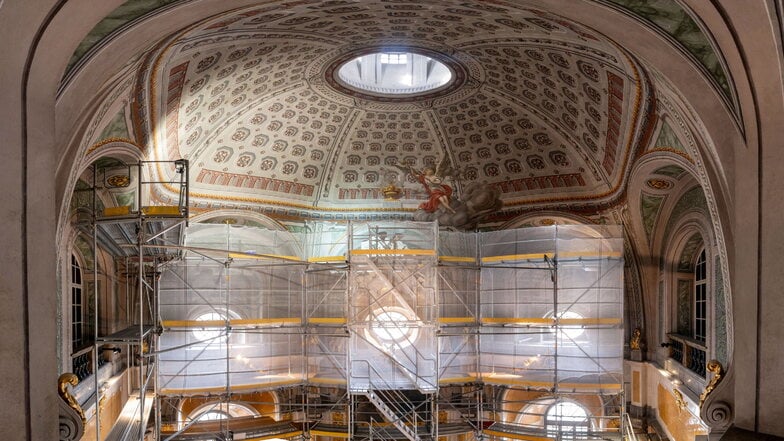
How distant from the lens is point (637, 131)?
12164 mm

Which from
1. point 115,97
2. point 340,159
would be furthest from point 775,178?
point 340,159

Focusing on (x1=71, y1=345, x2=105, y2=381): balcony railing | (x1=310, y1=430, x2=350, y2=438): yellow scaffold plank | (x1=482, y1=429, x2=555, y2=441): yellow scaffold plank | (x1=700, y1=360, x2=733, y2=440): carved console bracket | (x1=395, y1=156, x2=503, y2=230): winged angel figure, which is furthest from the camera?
(x1=395, y1=156, x2=503, y2=230): winged angel figure

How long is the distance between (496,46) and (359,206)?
7.07 metres

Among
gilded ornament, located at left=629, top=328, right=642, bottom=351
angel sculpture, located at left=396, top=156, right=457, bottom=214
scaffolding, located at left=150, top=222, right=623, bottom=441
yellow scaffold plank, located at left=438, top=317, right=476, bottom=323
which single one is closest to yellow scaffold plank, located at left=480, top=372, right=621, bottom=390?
scaffolding, located at left=150, top=222, right=623, bottom=441

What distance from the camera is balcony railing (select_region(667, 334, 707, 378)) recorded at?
518 inches

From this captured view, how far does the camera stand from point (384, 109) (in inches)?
669

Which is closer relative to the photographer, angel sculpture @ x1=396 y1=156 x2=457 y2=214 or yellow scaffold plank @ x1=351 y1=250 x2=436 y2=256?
yellow scaffold plank @ x1=351 y1=250 x2=436 y2=256

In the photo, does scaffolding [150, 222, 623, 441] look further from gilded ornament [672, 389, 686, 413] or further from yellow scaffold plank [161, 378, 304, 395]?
gilded ornament [672, 389, 686, 413]

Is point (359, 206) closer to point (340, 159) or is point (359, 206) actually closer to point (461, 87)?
point (340, 159)

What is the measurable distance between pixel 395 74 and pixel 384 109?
89cm

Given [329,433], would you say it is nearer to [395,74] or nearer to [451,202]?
[451,202]

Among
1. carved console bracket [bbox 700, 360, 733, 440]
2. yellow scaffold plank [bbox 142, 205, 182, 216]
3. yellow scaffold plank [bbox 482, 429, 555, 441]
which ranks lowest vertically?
yellow scaffold plank [bbox 482, 429, 555, 441]

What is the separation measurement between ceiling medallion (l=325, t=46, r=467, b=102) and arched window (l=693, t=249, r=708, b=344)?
20.7 feet

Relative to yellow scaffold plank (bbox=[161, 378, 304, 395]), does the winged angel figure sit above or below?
above
